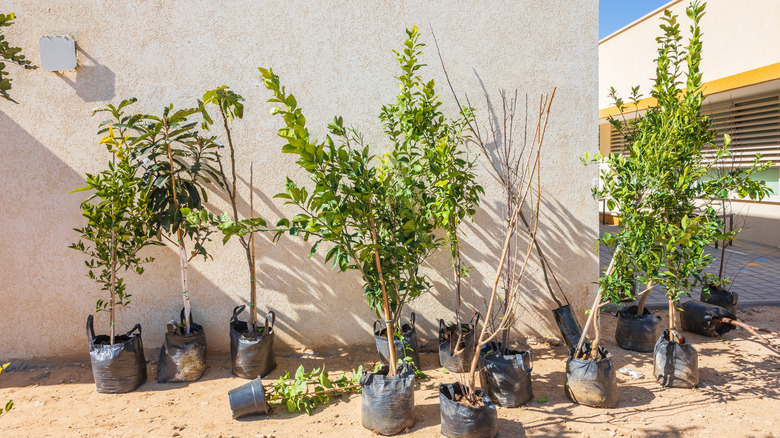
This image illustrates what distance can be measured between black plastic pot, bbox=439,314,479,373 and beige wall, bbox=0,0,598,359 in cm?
40

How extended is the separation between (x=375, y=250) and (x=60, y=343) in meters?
3.08

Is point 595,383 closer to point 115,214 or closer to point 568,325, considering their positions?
point 568,325

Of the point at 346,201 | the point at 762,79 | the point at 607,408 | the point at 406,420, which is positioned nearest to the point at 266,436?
the point at 406,420

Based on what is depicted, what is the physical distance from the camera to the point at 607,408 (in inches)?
120

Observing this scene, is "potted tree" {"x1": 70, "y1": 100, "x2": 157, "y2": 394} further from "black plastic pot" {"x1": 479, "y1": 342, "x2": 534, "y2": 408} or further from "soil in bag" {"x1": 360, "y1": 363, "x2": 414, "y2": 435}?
"black plastic pot" {"x1": 479, "y1": 342, "x2": 534, "y2": 408}

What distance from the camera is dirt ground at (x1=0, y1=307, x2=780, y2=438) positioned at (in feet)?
9.33

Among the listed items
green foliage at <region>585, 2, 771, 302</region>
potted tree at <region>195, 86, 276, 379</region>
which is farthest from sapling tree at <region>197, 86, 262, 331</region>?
green foliage at <region>585, 2, 771, 302</region>

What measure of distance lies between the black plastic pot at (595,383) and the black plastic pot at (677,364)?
52cm

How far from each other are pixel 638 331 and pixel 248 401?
10.4ft

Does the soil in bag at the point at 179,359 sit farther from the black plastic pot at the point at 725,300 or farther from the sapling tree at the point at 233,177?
the black plastic pot at the point at 725,300

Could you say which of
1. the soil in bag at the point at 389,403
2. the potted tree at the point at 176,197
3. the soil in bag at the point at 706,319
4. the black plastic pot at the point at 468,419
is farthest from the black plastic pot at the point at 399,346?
the soil in bag at the point at 706,319

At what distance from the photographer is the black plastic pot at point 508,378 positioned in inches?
119

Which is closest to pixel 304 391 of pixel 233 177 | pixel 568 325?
pixel 233 177

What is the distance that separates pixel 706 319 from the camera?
4227 millimetres
